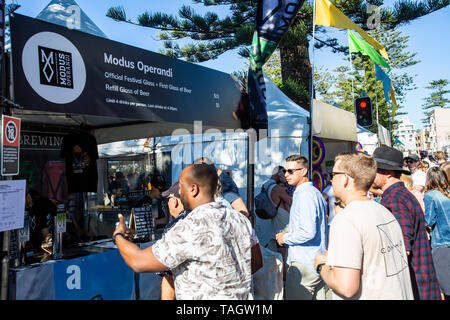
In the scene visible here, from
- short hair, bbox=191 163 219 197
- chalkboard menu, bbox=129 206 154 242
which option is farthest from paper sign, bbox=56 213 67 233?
short hair, bbox=191 163 219 197

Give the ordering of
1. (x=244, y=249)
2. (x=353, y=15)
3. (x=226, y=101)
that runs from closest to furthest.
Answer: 1. (x=244, y=249)
2. (x=226, y=101)
3. (x=353, y=15)

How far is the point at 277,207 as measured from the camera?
4645 mm

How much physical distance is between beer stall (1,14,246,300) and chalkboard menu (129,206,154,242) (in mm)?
12

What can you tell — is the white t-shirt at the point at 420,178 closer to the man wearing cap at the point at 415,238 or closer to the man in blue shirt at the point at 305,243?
the man in blue shirt at the point at 305,243

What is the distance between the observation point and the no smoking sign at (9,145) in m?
2.41

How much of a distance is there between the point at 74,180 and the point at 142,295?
2511mm

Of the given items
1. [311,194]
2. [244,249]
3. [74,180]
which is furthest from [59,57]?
[74,180]

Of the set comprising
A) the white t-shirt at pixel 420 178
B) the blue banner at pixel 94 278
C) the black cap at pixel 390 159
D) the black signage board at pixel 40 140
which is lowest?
the blue banner at pixel 94 278

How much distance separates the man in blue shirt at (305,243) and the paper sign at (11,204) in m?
2.14

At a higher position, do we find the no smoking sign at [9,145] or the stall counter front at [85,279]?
the no smoking sign at [9,145]

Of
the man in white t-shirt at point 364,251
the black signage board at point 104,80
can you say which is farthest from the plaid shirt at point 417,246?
the black signage board at point 104,80

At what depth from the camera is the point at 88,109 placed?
10.2 ft

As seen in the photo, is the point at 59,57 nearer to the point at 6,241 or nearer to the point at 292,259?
the point at 6,241

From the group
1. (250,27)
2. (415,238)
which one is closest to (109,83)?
(415,238)
